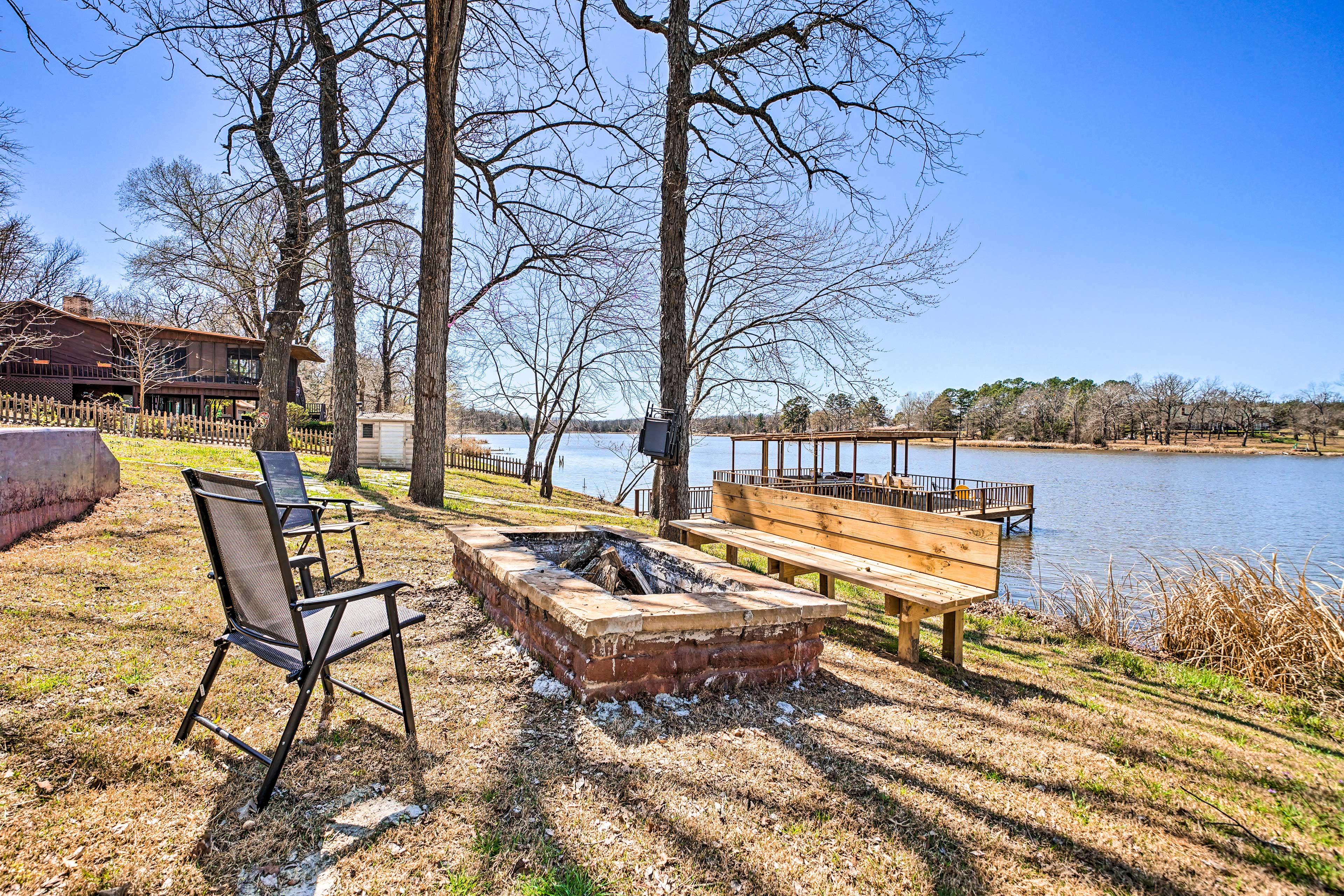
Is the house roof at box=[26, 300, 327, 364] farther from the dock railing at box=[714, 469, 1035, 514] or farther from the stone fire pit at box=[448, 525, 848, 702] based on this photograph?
the stone fire pit at box=[448, 525, 848, 702]

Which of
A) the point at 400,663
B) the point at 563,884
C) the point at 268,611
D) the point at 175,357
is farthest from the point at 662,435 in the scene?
the point at 175,357

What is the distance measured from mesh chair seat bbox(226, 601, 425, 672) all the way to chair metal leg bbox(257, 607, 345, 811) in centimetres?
4

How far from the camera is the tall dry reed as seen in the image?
417cm

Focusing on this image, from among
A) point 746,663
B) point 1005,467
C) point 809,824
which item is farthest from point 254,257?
point 1005,467

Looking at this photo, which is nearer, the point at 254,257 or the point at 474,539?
the point at 474,539

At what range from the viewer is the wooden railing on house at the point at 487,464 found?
2334cm

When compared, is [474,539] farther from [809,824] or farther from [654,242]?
[654,242]

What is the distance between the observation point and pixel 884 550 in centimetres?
435

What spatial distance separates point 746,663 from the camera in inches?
113

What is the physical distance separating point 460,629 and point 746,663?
5.82 feet

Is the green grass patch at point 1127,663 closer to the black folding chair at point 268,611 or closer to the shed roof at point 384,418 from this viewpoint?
the black folding chair at point 268,611

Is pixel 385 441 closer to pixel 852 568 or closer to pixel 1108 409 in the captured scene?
pixel 852 568

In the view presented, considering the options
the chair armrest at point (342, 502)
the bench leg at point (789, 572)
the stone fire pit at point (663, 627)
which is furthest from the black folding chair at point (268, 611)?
the bench leg at point (789, 572)

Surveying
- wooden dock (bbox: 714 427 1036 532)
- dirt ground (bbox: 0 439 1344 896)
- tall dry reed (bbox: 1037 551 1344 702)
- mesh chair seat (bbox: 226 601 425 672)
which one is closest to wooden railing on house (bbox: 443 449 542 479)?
wooden dock (bbox: 714 427 1036 532)
